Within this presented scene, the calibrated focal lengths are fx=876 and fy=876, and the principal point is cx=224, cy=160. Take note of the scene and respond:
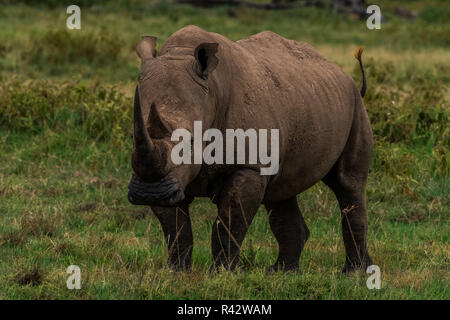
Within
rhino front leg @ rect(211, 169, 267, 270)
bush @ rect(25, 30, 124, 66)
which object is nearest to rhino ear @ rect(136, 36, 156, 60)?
rhino front leg @ rect(211, 169, 267, 270)

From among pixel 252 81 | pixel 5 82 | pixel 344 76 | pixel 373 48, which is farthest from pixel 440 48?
pixel 252 81

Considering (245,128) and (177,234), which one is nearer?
(245,128)

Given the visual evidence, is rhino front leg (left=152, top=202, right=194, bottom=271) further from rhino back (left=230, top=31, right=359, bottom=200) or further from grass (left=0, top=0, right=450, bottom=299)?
rhino back (left=230, top=31, right=359, bottom=200)

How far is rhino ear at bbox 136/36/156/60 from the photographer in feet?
18.3

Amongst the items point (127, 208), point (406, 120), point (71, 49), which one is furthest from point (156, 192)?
point (71, 49)

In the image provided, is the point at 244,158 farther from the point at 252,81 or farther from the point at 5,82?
the point at 5,82

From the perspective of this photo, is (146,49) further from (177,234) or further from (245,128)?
(177,234)

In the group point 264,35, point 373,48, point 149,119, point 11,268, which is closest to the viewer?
point 149,119

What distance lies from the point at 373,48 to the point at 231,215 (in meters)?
14.6

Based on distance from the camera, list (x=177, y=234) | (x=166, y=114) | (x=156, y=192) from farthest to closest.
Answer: (x=177, y=234), (x=166, y=114), (x=156, y=192)

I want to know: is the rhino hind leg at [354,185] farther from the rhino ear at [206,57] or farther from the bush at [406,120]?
the bush at [406,120]

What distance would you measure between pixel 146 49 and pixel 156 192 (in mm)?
1207

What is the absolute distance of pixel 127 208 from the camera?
27.4ft
